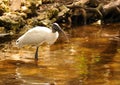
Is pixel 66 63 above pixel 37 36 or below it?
below

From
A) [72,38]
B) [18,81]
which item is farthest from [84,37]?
[18,81]

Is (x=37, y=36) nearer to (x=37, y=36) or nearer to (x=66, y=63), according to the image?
(x=37, y=36)

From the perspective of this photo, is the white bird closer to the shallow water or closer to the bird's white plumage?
the bird's white plumage

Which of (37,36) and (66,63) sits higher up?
(37,36)

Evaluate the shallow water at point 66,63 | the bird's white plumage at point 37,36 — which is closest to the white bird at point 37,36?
the bird's white plumage at point 37,36

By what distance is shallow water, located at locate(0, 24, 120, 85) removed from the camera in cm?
832

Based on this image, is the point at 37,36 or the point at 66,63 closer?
the point at 66,63

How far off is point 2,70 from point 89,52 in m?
3.20

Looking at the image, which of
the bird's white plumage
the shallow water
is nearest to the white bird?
the bird's white plumage

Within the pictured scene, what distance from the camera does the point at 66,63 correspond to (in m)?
9.84

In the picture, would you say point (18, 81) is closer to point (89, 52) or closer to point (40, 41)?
point (40, 41)

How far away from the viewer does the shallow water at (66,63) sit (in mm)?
8325

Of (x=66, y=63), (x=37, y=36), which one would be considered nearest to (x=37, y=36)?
(x=37, y=36)

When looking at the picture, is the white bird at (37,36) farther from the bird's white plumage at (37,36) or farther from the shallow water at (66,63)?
the shallow water at (66,63)
